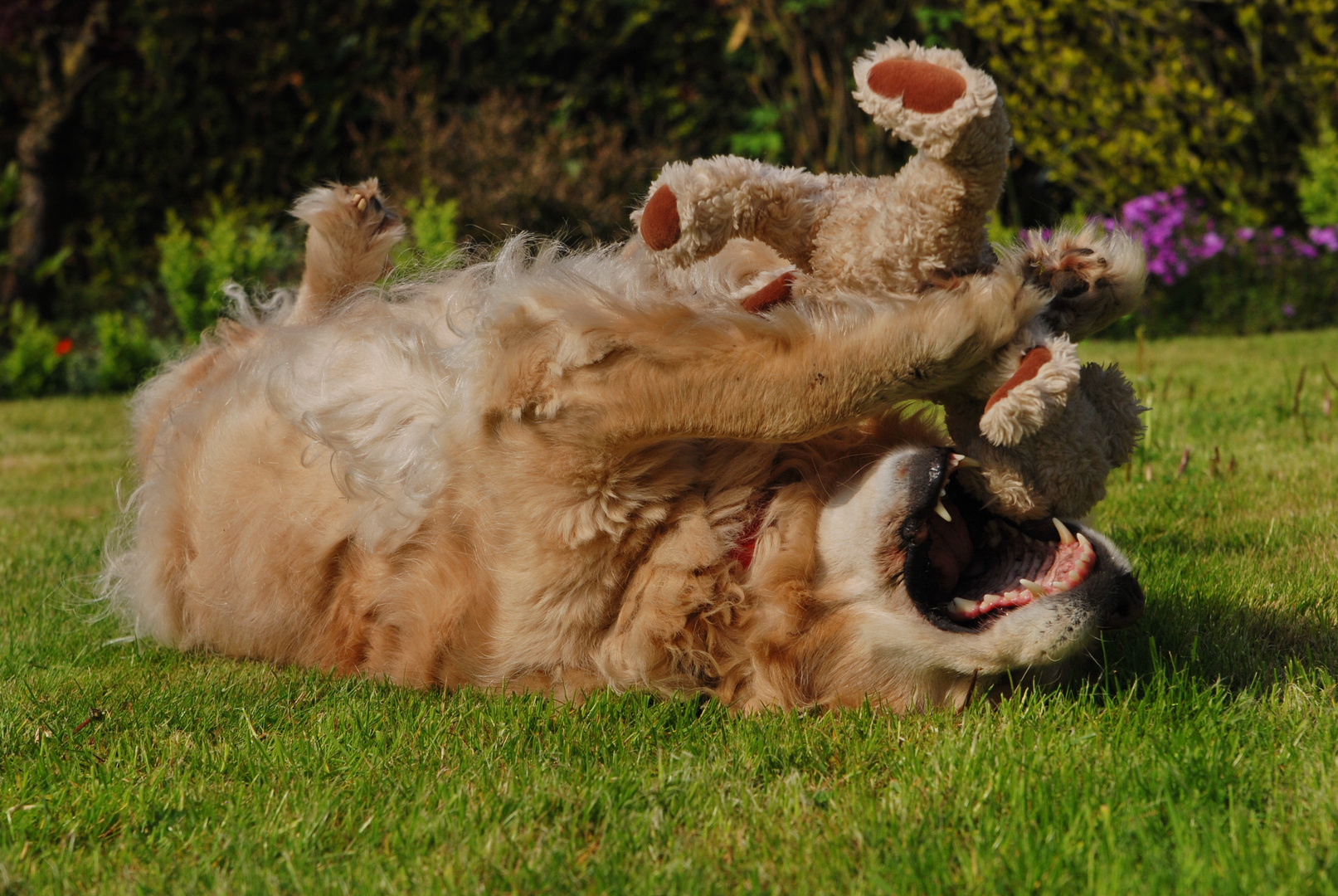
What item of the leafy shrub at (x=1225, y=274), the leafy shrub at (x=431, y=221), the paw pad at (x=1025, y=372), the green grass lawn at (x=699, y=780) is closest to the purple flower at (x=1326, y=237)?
the leafy shrub at (x=1225, y=274)

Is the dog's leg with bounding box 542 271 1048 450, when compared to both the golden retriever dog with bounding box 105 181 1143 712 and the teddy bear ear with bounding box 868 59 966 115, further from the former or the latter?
the teddy bear ear with bounding box 868 59 966 115

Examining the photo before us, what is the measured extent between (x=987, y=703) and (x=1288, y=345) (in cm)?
671

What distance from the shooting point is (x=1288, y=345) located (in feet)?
26.0

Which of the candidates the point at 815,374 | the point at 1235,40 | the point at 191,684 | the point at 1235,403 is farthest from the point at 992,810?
the point at 1235,40

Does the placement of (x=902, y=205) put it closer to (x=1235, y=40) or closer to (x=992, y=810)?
(x=992, y=810)

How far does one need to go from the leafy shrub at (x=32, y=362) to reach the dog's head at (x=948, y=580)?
8.79m

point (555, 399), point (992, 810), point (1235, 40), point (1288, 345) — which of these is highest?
point (555, 399)

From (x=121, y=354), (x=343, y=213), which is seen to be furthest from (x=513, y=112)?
(x=343, y=213)

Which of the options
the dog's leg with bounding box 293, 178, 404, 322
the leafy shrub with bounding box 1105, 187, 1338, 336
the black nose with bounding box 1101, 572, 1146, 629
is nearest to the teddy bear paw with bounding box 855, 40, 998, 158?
the black nose with bounding box 1101, 572, 1146, 629

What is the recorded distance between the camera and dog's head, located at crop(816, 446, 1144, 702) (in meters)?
2.18

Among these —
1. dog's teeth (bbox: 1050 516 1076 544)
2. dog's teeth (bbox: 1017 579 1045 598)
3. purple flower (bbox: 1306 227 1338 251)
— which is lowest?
purple flower (bbox: 1306 227 1338 251)

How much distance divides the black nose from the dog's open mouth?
6 cm

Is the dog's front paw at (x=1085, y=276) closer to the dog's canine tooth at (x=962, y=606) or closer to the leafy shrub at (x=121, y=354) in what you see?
the dog's canine tooth at (x=962, y=606)

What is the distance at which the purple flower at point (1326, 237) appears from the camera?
30.8 feet
